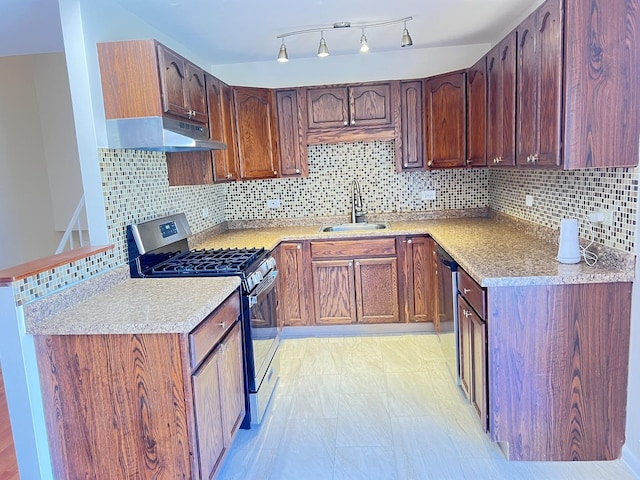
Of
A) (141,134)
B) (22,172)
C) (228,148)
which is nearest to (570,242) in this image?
(141,134)

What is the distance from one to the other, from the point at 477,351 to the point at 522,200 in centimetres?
148

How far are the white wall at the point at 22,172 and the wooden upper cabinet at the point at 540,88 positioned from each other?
4957 millimetres

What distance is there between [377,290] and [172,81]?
7.32 ft

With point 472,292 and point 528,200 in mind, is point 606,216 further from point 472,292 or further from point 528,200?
point 528,200

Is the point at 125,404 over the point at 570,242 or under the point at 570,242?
under

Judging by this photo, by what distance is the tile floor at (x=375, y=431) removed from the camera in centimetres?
205

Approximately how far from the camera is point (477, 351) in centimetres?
223

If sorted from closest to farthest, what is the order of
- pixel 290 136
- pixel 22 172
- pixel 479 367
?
pixel 479 367, pixel 290 136, pixel 22 172

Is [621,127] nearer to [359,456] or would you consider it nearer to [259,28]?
[359,456]

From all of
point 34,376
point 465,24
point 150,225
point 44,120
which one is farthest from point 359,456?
point 44,120

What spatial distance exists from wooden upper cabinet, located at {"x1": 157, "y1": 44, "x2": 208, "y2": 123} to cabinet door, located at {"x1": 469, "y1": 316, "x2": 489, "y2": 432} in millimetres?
1981

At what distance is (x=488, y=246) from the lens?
2672mm

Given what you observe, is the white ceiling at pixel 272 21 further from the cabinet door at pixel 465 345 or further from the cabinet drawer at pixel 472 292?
the cabinet door at pixel 465 345

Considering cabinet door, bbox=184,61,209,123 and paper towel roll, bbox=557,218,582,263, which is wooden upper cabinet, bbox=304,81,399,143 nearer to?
cabinet door, bbox=184,61,209,123
